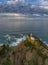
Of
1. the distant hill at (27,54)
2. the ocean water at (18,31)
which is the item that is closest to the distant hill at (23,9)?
the ocean water at (18,31)

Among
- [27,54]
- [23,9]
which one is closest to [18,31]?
[27,54]

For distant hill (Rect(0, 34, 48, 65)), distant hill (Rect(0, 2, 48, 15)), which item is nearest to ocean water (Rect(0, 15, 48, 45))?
distant hill (Rect(0, 34, 48, 65))

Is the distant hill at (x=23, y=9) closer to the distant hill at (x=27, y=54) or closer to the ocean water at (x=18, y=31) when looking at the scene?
the ocean water at (x=18, y=31)

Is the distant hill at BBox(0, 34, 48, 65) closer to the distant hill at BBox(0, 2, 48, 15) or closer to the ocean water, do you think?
the ocean water

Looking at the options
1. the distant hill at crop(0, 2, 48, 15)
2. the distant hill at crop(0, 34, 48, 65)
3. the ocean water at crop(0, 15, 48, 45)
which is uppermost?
the distant hill at crop(0, 34, 48, 65)

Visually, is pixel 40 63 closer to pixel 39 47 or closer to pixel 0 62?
pixel 39 47

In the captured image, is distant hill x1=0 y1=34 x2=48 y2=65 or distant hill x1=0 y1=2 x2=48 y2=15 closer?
distant hill x1=0 y1=34 x2=48 y2=65

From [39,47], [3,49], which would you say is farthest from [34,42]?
[3,49]

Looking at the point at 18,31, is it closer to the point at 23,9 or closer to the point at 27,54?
the point at 27,54
